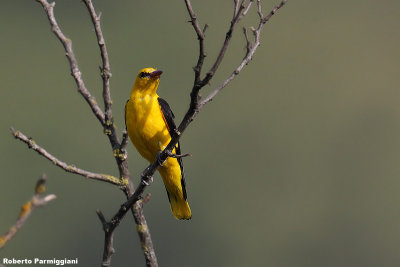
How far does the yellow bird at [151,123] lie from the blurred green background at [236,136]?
44.2 m

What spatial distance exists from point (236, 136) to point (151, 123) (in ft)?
272

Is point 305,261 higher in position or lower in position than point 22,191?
lower

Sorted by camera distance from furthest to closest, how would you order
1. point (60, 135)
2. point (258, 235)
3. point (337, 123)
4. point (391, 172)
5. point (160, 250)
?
point (337, 123) < point (391, 172) < point (60, 135) < point (258, 235) < point (160, 250)

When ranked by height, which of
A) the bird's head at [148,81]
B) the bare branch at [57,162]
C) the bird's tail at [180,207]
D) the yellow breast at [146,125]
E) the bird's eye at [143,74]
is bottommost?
the bird's tail at [180,207]

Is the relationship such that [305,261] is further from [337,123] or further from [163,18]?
[163,18]

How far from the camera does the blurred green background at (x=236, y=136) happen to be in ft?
228

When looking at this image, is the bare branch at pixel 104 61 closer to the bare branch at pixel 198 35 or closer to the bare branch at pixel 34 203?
the bare branch at pixel 198 35

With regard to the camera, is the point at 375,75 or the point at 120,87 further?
the point at 375,75

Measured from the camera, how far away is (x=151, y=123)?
8.16m

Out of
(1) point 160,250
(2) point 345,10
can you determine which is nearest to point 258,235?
(1) point 160,250

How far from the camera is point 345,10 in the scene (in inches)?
5089

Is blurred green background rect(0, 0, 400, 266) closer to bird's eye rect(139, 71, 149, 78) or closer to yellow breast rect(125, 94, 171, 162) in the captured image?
bird's eye rect(139, 71, 149, 78)

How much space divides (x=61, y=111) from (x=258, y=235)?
28.7 metres

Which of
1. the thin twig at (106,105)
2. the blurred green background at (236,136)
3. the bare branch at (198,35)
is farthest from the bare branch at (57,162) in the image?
the blurred green background at (236,136)
